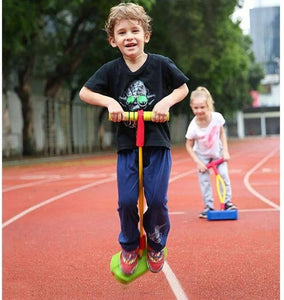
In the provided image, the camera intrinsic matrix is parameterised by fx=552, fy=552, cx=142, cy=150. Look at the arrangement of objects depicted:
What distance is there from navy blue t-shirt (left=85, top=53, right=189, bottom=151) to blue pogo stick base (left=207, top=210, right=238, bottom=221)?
3979mm

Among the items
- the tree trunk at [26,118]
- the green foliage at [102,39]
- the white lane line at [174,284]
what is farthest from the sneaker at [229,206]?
the tree trunk at [26,118]

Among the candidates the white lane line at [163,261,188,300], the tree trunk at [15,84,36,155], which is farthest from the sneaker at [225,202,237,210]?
the tree trunk at [15,84,36,155]

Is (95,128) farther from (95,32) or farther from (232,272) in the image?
(232,272)

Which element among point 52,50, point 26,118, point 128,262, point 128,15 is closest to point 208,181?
point 128,262

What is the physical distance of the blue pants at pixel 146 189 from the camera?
11.8 ft

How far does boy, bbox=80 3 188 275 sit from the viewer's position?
3572 millimetres

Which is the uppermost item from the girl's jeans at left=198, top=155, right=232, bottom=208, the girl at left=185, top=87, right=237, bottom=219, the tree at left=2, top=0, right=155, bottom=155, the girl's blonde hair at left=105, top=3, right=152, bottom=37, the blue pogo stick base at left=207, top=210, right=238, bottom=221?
the tree at left=2, top=0, right=155, bottom=155

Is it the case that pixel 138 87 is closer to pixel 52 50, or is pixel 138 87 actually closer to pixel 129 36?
pixel 129 36

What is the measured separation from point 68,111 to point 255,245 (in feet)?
89.6

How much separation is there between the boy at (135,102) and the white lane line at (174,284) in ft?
1.60

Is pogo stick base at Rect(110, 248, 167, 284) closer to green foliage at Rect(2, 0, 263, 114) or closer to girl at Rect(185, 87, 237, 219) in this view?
girl at Rect(185, 87, 237, 219)

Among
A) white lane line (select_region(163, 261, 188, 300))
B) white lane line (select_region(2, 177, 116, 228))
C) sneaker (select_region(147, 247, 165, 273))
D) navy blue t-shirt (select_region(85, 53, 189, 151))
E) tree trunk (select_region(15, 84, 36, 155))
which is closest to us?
navy blue t-shirt (select_region(85, 53, 189, 151))

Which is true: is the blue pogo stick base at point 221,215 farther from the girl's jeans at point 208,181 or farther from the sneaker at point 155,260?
the sneaker at point 155,260

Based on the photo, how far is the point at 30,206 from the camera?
9.53m
